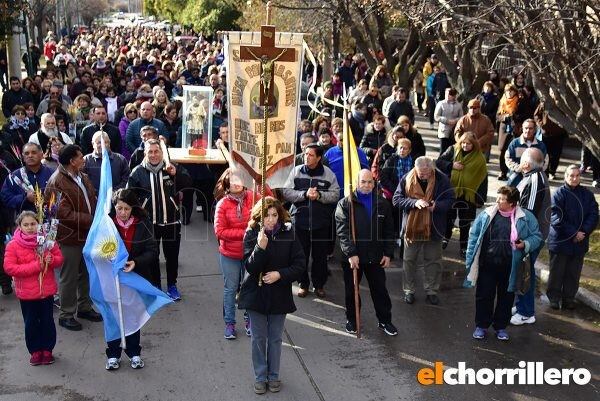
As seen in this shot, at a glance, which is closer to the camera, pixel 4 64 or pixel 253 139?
pixel 253 139

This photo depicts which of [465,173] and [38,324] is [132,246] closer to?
[38,324]

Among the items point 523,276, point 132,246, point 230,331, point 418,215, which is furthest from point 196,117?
point 523,276

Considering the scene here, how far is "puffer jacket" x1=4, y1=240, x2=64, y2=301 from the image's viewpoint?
6.17 m

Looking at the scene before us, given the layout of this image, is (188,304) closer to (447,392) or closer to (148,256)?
(148,256)

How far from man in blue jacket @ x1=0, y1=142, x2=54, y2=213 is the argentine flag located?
5.38 ft

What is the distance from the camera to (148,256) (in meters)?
6.45

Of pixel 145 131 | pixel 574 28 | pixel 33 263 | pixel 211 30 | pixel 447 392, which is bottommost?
pixel 447 392

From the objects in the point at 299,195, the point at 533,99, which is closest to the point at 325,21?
the point at 533,99

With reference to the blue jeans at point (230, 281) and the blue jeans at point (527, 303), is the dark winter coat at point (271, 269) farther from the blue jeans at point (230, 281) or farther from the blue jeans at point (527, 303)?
the blue jeans at point (527, 303)

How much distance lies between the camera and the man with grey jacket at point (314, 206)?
8102 mm

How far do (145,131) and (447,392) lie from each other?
5.16 metres

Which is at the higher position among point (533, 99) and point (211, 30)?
point (211, 30)

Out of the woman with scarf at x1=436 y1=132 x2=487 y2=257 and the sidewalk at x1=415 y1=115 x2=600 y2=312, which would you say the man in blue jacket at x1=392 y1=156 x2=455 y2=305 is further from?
the sidewalk at x1=415 y1=115 x2=600 y2=312

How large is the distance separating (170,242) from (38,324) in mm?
1850
